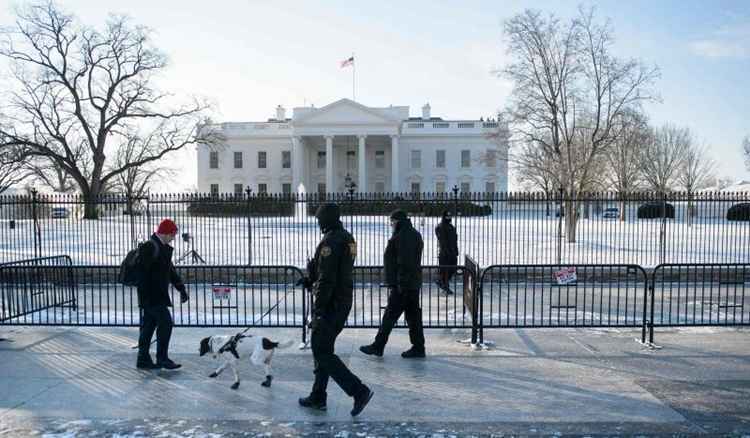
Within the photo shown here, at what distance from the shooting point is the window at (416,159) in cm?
6869

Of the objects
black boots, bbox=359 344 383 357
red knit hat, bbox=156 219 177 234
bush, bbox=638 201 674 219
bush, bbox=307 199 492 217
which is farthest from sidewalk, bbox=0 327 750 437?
bush, bbox=638 201 674 219

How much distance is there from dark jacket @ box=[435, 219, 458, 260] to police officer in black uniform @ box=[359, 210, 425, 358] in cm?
540

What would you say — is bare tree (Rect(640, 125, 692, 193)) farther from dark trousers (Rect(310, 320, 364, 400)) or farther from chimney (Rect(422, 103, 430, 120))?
dark trousers (Rect(310, 320, 364, 400))

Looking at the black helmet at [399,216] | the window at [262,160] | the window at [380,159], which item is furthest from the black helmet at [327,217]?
the window at [262,160]

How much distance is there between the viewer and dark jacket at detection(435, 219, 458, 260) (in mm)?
12773

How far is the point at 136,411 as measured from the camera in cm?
562

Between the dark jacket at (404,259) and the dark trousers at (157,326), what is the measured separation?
2.76 meters

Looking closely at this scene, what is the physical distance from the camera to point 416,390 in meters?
6.20

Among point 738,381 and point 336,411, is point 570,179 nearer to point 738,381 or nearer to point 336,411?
point 738,381

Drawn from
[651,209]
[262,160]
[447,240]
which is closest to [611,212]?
[651,209]

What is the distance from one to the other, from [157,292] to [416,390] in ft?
10.6

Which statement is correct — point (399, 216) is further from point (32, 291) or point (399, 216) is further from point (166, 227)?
point (32, 291)

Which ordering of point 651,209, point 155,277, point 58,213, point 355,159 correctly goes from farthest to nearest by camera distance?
point 355,159 → point 651,209 → point 58,213 → point 155,277

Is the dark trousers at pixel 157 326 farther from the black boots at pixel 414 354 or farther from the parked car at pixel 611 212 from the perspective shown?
the parked car at pixel 611 212
